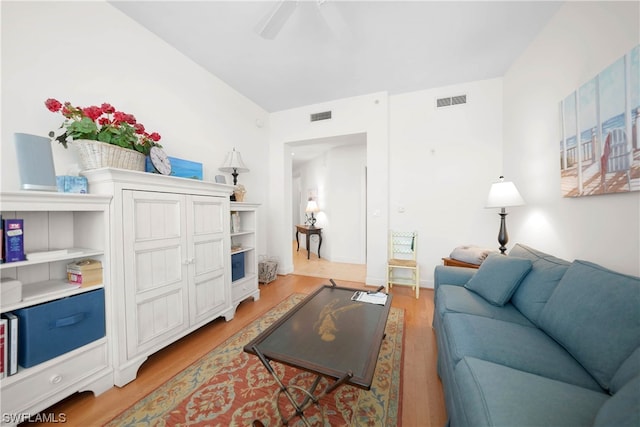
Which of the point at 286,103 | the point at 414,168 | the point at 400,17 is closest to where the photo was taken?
the point at 400,17

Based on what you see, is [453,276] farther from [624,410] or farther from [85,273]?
[85,273]

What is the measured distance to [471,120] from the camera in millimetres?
3203

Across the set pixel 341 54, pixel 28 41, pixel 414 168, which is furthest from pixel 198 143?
pixel 414 168

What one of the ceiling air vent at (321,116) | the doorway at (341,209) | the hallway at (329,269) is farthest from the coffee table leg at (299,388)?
the ceiling air vent at (321,116)

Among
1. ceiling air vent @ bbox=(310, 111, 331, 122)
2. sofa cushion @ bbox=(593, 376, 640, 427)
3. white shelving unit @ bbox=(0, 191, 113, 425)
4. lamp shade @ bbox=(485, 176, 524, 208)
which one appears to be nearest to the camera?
sofa cushion @ bbox=(593, 376, 640, 427)

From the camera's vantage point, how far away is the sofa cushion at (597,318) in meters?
0.94

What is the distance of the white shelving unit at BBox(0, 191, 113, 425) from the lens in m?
1.22

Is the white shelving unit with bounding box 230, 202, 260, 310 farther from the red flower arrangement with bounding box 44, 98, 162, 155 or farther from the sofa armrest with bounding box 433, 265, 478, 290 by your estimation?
the sofa armrest with bounding box 433, 265, 478, 290

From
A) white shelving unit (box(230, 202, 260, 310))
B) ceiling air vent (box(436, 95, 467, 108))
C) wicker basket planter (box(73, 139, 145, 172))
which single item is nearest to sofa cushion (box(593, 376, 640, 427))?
wicker basket planter (box(73, 139, 145, 172))

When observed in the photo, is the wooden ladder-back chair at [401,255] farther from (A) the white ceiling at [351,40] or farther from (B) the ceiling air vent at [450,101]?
(A) the white ceiling at [351,40]

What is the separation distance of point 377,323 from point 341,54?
2801mm

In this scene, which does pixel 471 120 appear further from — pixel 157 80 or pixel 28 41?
pixel 28 41

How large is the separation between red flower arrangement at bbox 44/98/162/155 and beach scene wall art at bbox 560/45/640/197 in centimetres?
326

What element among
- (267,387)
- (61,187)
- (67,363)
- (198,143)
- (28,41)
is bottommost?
(267,387)
